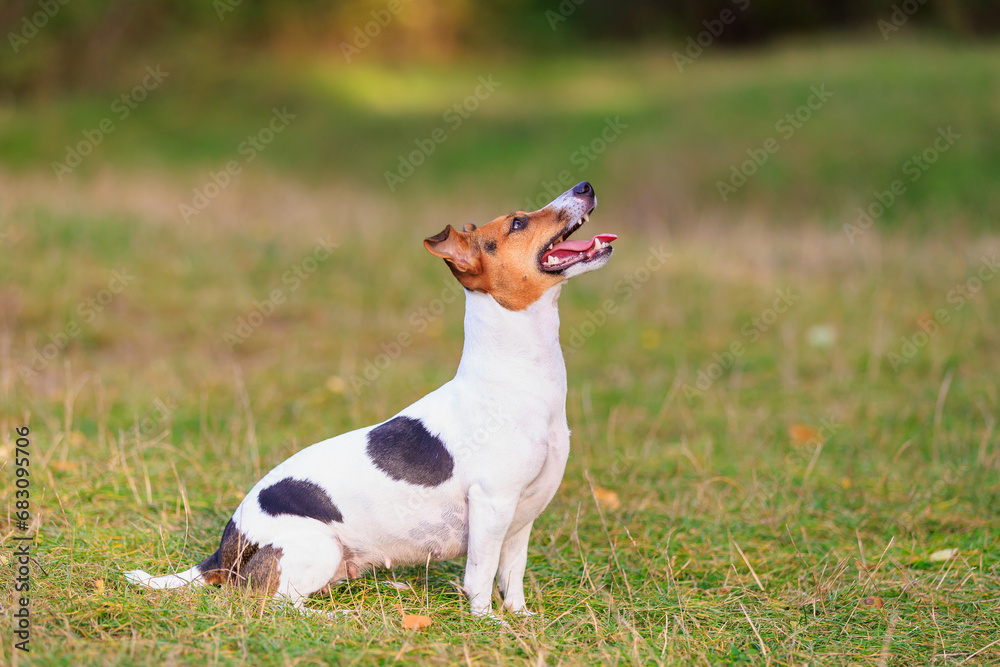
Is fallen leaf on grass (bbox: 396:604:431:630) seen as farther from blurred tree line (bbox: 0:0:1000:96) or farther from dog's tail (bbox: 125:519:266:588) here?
blurred tree line (bbox: 0:0:1000:96)

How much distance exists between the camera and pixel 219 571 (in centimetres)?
399

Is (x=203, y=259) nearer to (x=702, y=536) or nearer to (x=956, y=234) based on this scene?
(x=702, y=536)

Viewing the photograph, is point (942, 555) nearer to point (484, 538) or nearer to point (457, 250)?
point (484, 538)

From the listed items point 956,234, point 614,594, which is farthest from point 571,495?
point 956,234

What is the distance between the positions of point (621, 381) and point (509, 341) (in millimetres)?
4470

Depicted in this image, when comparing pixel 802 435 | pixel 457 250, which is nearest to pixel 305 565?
pixel 457 250

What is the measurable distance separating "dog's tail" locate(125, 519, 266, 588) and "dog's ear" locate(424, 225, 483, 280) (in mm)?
1426

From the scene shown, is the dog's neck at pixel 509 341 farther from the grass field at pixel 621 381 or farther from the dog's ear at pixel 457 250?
the grass field at pixel 621 381

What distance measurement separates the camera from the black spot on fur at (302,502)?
3938 mm

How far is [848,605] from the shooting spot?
4.22 meters

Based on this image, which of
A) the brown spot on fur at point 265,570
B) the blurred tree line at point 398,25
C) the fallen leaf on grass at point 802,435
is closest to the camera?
the brown spot on fur at point 265,570

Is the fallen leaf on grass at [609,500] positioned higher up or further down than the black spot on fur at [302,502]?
further down

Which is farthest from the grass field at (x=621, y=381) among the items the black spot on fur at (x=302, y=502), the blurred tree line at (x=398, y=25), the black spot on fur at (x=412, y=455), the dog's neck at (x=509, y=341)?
the blurred tree line at (x=398, y=25)

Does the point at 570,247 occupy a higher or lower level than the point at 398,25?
lower
